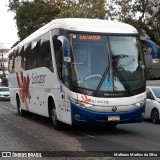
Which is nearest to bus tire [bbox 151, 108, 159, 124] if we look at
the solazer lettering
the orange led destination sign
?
the solazer lettering

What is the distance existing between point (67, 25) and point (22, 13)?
32891 millimetres

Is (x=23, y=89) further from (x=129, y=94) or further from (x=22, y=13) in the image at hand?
(x=22, y=13)

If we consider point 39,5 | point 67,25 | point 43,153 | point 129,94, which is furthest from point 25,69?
point 39,5

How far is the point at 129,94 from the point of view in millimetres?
11773

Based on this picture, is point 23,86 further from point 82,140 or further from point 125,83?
point 82,140

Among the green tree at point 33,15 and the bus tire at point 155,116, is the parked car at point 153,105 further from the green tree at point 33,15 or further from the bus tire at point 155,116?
the green tree at point 33,15

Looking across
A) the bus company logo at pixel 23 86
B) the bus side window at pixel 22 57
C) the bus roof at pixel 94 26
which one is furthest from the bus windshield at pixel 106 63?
the bus side window at pixel 22 57

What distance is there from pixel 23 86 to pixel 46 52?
5.09 meters

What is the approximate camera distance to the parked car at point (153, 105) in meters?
16.6

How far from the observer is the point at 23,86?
61.3ft

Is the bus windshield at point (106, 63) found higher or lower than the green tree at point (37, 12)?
lower

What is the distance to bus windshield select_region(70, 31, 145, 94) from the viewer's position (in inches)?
460

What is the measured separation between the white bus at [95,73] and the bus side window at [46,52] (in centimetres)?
14

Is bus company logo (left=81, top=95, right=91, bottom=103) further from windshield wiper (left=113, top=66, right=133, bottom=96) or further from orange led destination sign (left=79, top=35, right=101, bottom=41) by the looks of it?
orange led destination sign (left=79, top=35, right=101, bottom=41)
